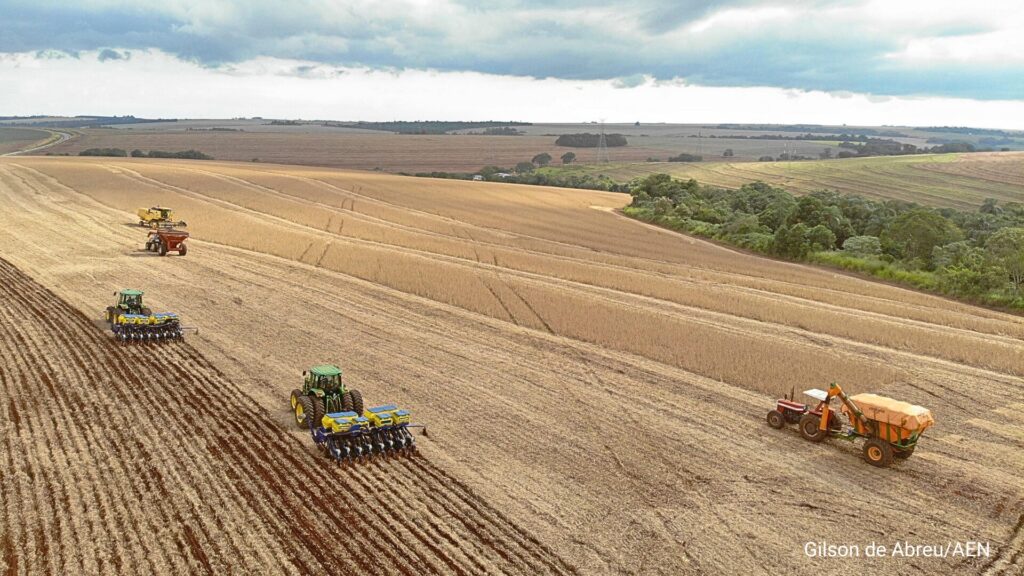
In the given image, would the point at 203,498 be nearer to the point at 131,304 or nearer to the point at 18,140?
the point at 131,304

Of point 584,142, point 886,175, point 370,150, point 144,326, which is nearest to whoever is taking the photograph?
point 144,326

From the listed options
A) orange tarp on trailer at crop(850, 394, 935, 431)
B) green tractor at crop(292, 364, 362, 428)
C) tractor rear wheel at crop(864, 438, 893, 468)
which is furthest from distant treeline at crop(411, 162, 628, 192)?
green tractor at crop(292, 364, 362, 428)

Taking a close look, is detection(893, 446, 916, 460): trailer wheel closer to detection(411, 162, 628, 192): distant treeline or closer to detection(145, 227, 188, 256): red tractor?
detection(145, 227, 188, 256): red tractor

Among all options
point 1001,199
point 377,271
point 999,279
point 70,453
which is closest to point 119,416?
point 70,453

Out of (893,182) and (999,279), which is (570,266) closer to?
(999,279)

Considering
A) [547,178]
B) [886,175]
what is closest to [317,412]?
[547,178]

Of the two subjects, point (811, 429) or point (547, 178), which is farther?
point (547, 178)

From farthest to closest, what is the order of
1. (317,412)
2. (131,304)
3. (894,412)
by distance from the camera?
(131,304), (317,412), (894,412)
